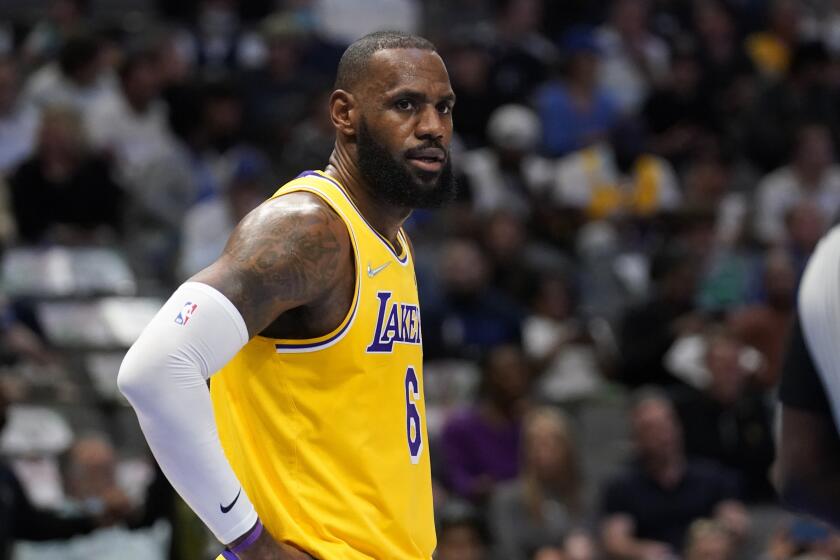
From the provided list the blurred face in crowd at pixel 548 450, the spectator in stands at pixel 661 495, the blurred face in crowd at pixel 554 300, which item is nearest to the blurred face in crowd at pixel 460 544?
the blurred face in crowd at pixel 548 450

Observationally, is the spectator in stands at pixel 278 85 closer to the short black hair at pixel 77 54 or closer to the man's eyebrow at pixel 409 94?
the short black hair at pixel 77 54

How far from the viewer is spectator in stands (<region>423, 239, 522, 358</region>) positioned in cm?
1067

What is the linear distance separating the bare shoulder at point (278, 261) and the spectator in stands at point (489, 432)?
5.64m

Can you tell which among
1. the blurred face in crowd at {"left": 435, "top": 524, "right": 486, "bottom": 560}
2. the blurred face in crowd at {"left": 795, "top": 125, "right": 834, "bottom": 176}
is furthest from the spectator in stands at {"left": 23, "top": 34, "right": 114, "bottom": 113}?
the blurred face in crowd at {"left": 795, "top": 125, "right": 834, "bottom": 176}

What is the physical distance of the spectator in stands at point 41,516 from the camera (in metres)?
7.84

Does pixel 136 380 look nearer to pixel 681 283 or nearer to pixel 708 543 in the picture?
pixel 708 543

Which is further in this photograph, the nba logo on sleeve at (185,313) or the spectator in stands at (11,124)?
the spectator in stands at (11,124)

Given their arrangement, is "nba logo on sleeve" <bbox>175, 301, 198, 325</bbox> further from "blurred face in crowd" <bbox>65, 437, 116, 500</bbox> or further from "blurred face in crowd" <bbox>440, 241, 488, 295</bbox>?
"blurred face in crowd" <bbox>440, 241, 488, 295</bbox>

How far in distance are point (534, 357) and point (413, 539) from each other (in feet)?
21.9

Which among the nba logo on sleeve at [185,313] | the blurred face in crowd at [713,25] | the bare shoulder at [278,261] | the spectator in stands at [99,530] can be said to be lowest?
the spectator in stands at [99,530]

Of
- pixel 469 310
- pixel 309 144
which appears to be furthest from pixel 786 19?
pixel 309 144

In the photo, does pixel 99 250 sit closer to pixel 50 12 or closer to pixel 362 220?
pixel 50 12

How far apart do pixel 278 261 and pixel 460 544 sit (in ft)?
16.4

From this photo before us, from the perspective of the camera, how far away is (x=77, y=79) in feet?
39.9
